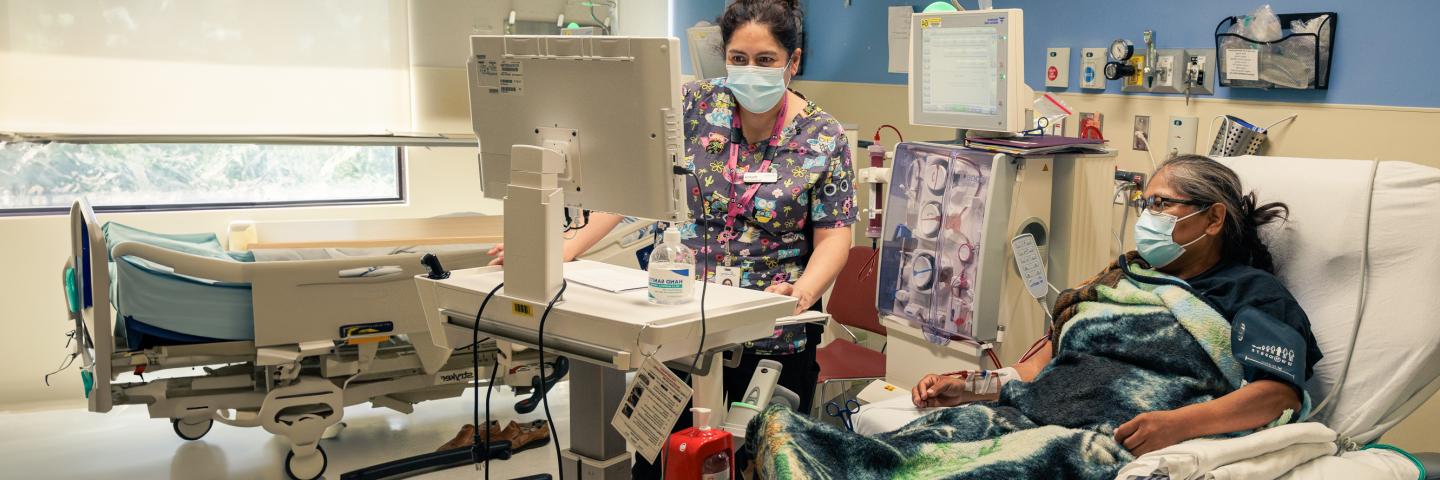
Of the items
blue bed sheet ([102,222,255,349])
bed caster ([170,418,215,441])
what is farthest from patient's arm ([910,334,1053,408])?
bed caster ([170,418,215,441])

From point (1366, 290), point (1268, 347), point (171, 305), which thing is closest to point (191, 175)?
point (171, 305)

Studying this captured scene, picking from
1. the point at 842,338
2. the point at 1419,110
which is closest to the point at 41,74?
the point at 842,338

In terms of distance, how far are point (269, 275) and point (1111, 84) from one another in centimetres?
247

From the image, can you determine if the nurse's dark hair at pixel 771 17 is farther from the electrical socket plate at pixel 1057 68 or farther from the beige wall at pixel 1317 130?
the electrical socket plate at pixel 1057 68

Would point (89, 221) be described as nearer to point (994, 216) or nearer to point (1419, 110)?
point (994, 216)

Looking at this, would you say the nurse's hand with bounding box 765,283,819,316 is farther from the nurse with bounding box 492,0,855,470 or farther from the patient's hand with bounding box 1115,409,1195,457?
Answer: the patient's hand with bounding box 1115,409,1195,457

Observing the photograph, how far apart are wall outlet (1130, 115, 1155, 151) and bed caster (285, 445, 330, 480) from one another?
8.46 ft

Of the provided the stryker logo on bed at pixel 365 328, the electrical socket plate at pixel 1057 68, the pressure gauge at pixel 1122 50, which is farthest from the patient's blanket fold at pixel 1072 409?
the stryker logo on bed at pixel 365 328

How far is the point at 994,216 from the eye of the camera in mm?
2602

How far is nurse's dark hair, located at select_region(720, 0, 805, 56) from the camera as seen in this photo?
215 centimetres

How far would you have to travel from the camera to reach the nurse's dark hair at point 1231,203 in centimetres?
205

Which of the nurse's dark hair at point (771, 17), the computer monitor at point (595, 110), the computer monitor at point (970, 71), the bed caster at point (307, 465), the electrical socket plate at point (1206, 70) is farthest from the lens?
the bed caster at point (307, 465)

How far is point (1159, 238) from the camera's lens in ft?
6.73

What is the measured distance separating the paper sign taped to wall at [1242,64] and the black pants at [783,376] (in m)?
1.42
